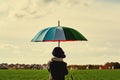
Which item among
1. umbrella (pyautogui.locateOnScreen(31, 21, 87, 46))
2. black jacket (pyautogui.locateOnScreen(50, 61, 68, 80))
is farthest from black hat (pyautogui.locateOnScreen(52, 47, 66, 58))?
umbrella (pyautogui.locateOnScreen(31, 21, 87, 46))

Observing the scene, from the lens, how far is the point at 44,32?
1382 cm

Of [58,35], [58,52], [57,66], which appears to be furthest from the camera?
[58,35]

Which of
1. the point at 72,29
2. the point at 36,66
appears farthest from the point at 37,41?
the point at 36,66

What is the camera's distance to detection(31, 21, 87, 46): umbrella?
13656 millimetres

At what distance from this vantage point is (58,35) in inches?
539

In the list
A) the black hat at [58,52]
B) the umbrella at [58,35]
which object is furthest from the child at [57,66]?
the umbrella at [58,35]

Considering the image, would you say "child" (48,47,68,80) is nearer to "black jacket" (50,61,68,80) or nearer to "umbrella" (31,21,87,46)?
"black jacket" (50,61,68,80)

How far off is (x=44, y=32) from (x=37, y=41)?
32 centimetres

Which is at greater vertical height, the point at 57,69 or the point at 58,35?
the point at 58,35

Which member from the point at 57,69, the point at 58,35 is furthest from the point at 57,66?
the point at 58,35

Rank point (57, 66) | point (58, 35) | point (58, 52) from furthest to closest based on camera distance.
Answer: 1. point (58, 35)
2. point (57, 66)
3. point (58, 52)

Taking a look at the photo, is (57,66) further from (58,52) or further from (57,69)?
(58,52)

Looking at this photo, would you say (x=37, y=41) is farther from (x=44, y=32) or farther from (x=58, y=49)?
(x=58, y=49)

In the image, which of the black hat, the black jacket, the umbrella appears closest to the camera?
the black hat
